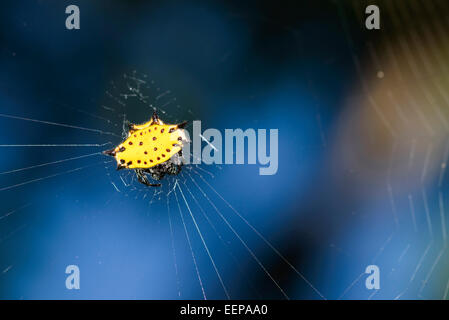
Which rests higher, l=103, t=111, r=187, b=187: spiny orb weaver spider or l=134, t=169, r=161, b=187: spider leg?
l=103, t=111, r=187, b=187: spiny orb weaver spider

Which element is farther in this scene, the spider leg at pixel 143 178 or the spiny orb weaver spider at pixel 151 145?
the spider leg at pixel 143 178

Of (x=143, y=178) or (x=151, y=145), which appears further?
(x=143, y=178)

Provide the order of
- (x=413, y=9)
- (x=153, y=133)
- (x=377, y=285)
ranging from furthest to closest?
(x=377, y=285)
(x=413, y=9)
(x=153, y=133)

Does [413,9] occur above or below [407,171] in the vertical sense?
above

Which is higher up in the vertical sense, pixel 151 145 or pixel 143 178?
pixel 151 145

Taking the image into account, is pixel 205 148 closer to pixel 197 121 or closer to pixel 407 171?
pixel 197 121

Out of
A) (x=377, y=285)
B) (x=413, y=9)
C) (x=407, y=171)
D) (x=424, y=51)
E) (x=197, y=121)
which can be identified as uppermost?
(x=413, y=9)

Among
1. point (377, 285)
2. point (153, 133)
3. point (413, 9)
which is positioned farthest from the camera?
point (377, 285)

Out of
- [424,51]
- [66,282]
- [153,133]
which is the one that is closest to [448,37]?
[424,51]

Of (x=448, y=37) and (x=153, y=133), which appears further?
(x=448, y=37)

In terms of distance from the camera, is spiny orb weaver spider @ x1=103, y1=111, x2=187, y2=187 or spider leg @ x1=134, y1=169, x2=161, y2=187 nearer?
spiny orb weaver spider @ x1=103, y1=111, x2=187, y2=187

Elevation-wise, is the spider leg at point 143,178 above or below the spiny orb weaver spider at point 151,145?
below
